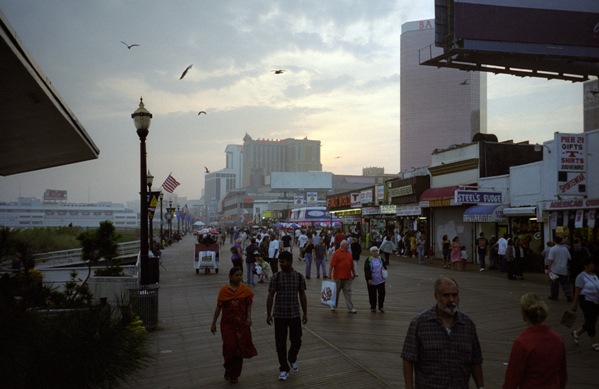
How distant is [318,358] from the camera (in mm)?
7879

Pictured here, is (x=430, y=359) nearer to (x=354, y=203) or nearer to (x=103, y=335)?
(x=103, y=335)

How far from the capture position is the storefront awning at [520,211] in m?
22.3

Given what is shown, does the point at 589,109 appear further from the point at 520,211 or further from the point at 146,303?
the point at 146,303

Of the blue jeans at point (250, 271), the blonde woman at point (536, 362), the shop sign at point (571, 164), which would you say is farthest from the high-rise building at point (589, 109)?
the blonde woman at point (536, 362)

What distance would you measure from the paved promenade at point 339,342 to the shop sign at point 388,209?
20746 mm

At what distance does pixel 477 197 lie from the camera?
83.1 feet

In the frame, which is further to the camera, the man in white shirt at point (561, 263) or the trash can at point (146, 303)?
the man in white shirt at point (561, 263)

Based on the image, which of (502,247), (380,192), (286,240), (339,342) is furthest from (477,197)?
(339,342)

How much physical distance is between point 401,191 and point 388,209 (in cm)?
336

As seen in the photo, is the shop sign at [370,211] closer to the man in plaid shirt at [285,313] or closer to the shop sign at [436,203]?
the shop sign at [436,203]

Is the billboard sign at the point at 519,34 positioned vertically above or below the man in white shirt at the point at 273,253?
above

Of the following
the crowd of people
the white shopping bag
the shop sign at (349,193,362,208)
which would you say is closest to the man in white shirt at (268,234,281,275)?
the crowd of people

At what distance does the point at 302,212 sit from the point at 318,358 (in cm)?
4953

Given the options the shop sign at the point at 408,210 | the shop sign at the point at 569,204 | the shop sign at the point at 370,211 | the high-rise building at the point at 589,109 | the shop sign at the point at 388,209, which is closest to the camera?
the shop sign at the point at 569,204
